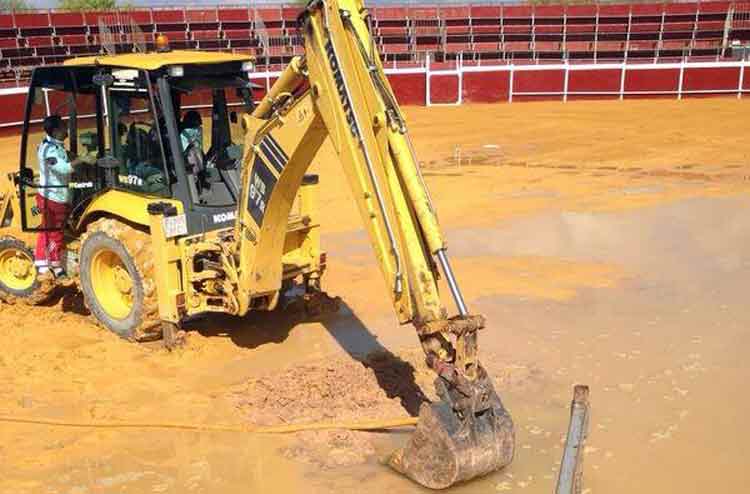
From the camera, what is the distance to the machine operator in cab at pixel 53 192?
22.8ft

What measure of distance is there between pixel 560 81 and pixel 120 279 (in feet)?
79.2

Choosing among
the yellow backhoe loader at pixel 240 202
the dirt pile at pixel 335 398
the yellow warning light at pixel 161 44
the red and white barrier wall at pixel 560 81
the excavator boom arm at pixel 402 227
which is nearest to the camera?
the excavator boom arm at pixel 402 227

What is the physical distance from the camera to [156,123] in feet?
20.2

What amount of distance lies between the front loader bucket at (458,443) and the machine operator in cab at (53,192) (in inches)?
168

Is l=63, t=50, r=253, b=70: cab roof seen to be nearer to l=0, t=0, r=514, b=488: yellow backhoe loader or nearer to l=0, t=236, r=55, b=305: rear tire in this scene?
l=0, t=0, r=514, b=488: yellow backhoe loader

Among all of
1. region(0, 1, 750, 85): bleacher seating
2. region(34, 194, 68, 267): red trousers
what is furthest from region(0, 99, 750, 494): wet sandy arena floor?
region(0, 1, 750, 85): bleacher seating

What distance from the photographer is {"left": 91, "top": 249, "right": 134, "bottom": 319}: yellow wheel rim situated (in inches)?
274

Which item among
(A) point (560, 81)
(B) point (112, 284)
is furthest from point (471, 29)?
(B) point (112, 284)

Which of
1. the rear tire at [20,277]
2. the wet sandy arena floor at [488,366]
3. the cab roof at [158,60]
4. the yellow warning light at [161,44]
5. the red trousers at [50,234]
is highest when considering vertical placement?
the yellow warning light at [161,44]

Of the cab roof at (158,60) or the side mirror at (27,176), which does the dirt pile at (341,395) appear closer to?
the cab roof at (158,60)

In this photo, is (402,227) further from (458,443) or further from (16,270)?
(16,270)

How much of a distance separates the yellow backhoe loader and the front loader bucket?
1 cm

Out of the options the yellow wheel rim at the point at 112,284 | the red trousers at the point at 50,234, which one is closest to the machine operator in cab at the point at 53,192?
the red trousers at the point at 50,234

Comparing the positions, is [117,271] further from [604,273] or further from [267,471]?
[604,273]
